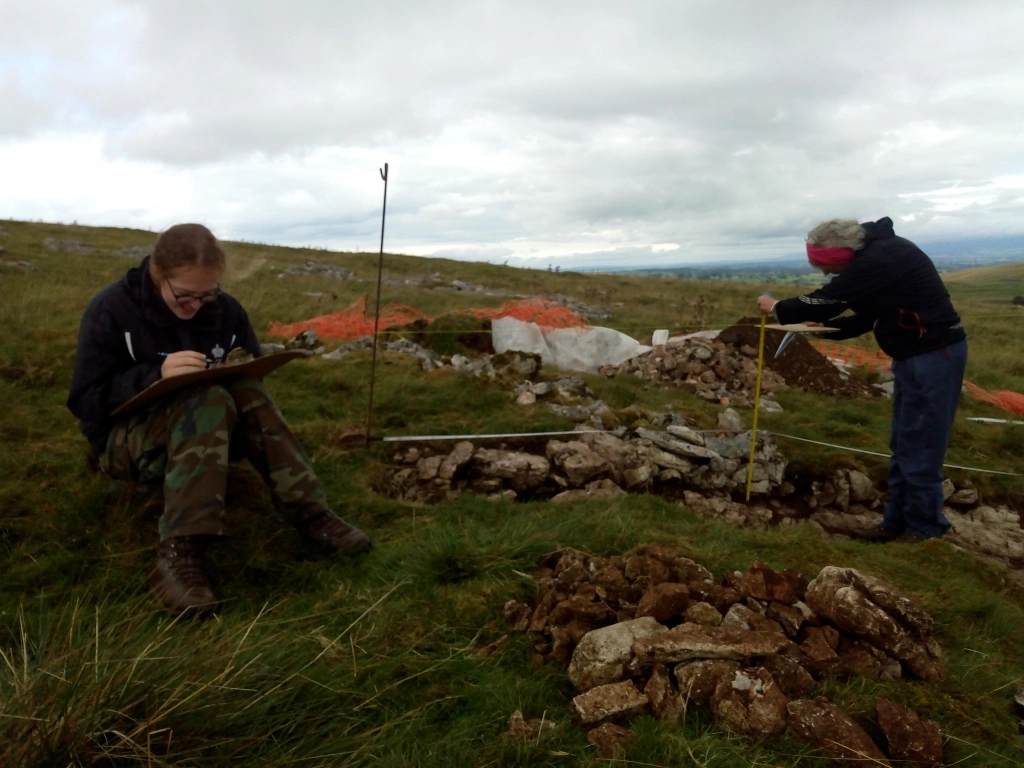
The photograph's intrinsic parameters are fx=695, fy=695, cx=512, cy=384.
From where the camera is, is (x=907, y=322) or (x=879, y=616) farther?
(x=907, y=322)

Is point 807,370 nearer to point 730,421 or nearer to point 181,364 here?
point 730,421

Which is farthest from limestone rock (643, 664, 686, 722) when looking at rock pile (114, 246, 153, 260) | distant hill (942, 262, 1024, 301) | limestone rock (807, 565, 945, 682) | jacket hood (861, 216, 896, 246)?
distant hill (942, 262, 1024, 301)

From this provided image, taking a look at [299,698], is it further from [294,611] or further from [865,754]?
[865,754]

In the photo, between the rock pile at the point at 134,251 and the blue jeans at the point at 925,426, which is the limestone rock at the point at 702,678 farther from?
the rock pile at the point at 134,251

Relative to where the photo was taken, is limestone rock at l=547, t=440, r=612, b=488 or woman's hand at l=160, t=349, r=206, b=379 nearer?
woman's hand at l=160, t=349, r=206, b=379

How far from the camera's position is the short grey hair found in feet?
14.4

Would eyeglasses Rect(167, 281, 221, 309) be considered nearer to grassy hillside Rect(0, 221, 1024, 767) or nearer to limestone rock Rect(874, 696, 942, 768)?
grassy hillside Rect(0, 221, 1024, 767)

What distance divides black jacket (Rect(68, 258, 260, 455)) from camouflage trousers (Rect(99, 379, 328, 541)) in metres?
0.13

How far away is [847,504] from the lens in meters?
5.47

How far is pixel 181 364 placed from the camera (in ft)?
10.3

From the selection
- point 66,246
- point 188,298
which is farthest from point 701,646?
point 66,246

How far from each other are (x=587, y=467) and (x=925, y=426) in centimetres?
217

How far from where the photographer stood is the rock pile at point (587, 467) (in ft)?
15.6

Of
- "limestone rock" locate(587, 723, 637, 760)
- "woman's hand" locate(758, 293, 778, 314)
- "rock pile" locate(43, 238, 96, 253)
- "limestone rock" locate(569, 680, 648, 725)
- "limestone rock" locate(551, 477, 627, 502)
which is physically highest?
"rock pile" locate(43, 238, 96, 253)
